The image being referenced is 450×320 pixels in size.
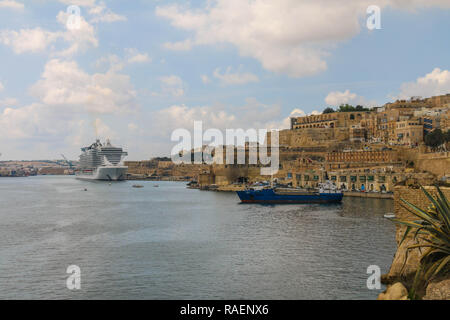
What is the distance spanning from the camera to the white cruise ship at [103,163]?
13712 centimetres

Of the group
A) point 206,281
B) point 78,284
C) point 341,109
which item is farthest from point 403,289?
point 341,109

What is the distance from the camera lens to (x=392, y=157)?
233 ft

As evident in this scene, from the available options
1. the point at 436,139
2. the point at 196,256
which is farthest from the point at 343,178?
the point at 196,256

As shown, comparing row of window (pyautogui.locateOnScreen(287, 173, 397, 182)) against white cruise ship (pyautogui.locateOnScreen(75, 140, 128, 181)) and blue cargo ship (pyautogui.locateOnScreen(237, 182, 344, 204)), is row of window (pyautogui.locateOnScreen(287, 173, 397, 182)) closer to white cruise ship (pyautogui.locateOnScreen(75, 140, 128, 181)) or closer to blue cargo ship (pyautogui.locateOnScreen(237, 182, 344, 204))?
blue cargo ship (pyautogui.locateOnScreen(237, 182, 344, 204))

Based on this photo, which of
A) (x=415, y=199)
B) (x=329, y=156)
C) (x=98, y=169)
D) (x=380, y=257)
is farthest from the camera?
(x=98, y=169)

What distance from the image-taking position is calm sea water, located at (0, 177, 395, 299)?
51.3 ft

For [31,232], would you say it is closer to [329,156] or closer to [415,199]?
[415,199]

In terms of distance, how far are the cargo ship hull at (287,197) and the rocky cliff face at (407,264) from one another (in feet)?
126
